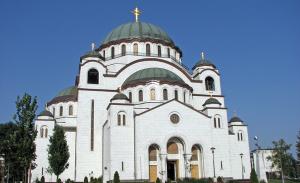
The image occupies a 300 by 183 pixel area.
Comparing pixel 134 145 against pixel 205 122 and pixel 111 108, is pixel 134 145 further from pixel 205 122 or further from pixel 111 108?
pixel 205 122

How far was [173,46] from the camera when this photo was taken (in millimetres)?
48594

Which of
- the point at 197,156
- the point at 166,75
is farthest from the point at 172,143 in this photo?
the point at 166,75

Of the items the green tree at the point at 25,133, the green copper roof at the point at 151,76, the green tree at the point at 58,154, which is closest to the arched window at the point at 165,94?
the green copper roof at the point at 151,76

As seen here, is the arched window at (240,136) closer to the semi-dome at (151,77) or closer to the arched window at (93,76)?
the semi-dome at (151,77)

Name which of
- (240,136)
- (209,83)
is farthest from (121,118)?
(209,83)

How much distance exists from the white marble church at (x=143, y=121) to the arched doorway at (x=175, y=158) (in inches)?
4.0

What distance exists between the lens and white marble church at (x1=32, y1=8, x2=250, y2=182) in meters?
34.2

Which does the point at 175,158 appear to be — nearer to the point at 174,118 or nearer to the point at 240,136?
the point at 174,118

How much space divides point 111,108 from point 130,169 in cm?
627

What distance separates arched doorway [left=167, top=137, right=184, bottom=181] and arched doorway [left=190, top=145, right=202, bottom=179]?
146cm

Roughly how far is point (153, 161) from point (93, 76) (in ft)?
47.3

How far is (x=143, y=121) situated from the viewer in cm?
3481

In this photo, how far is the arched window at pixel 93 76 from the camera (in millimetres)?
42222

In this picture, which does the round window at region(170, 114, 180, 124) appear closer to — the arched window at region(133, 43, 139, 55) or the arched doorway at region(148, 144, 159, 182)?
the arched doorway at region(148, 144, 159, 182)
